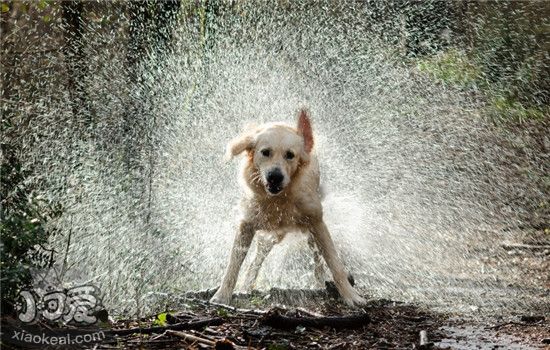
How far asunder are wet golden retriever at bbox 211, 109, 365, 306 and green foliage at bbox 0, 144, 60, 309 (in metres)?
1.81

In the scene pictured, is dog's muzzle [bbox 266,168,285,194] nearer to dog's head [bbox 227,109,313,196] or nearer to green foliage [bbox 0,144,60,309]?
dog's head [bbox 227,109,313,196]

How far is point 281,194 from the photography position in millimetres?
6320

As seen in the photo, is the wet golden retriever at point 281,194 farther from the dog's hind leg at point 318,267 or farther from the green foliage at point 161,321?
the green foliage at point 161,321

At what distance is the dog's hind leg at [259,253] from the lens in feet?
23.2

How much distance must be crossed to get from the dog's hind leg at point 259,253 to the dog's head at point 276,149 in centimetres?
103

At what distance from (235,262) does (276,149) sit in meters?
1.14

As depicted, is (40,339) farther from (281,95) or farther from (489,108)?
(489,108)

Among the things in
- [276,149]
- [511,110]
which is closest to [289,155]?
[276,149]

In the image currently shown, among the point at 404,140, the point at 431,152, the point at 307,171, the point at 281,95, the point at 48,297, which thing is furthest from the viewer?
the point at 431,152

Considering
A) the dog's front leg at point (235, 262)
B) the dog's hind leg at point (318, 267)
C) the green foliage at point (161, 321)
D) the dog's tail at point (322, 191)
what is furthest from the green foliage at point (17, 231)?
the dog's tail at point (322, 191)

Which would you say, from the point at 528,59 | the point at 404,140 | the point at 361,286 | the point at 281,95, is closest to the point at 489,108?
the point at 528,59

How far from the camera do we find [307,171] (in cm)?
641

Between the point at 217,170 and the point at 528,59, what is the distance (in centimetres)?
931

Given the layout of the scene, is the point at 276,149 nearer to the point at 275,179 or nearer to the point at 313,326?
the point at 275,179
